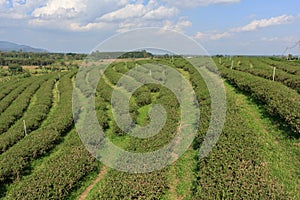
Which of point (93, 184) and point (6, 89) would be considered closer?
point (93, 184)

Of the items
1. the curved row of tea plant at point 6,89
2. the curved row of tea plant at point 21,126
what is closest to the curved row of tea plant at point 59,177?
the curved row of tea plant at point 21,126

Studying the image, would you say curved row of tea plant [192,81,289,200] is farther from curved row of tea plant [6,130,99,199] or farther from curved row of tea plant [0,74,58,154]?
curved row of tea plant [0,74,58,154]

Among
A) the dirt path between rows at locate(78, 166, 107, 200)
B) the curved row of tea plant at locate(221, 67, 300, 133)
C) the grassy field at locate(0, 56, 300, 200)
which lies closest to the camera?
the grassy field at locate(0, 56, 300, 200)

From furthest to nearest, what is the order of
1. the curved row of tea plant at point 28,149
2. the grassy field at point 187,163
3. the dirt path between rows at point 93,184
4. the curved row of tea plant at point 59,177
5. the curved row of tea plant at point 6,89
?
the curved row of tea plant at point 6,89 < the curved row of tea plant at point 28,149 < the dirt path between rows at point 93,184 < the curved row of tea plant at point 59,177 < the grassy field at point 187,163

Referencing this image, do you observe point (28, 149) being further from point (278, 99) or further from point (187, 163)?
point (278, 99)

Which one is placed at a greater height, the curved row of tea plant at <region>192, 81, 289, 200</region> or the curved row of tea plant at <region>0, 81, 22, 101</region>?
the curved row of tea plant at <region>192, 81, 289, 200</region>

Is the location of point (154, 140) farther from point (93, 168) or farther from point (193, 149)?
point (93, 168)

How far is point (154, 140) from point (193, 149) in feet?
5.27

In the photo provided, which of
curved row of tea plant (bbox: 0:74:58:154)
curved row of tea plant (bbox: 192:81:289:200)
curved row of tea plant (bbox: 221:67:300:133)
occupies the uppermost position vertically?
curved row of tea plant (bbox: 221:67:300:133)

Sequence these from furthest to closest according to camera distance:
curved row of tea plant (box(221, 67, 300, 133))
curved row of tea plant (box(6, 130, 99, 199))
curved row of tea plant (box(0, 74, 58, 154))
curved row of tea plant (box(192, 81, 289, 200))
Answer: curved row of tea plant (box(0, 74, 58, 154)) < curved row of tea plant (box(221, 67, 300, 133)) < curved row of tea plant (box(6, 130, 99, 199)) < curved row of tea plant (box(192, 81, 289, 200))

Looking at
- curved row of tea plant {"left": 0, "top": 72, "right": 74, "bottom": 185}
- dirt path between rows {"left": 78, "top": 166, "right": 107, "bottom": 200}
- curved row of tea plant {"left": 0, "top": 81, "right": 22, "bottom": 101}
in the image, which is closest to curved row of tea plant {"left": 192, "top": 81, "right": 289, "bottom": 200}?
dirt path between rows {"left": 78, "top": 166, "right": 107, "bottom": 200}

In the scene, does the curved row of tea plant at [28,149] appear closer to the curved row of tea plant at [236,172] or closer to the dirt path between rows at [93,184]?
the dirt path between rows at [93,184]

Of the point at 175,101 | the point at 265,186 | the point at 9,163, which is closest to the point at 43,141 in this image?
the point at 9,163

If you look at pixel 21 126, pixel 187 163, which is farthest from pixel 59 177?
pixel 21 126
